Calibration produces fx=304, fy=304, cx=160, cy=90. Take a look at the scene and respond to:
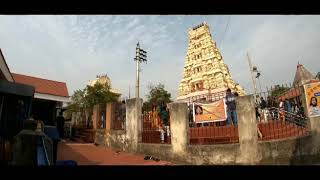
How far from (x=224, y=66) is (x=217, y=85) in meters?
5.00

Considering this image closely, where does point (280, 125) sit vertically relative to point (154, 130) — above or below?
above

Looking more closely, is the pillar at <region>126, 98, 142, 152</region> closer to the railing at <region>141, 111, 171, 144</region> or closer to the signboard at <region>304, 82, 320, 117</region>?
the railing at <region>141, 111, 171, 144</region>

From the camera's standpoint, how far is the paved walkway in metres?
11.8

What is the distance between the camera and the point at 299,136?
A: 391 inches

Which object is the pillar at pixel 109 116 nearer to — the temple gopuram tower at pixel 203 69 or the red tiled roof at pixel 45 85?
the red tiled roof at pixel 45 85

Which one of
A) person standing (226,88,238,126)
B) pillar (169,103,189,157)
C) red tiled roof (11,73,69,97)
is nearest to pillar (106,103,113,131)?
red tiled roof (11,73,69,97)

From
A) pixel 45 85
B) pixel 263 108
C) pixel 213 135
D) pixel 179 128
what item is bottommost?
pixel 213 135

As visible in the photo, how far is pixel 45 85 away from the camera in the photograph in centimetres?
2041

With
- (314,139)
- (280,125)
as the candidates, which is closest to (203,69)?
(280,125)

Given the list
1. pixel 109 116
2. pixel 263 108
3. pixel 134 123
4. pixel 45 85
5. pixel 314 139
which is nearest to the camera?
pixel 314 139

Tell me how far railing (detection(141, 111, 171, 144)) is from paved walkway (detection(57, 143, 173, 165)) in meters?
0.90

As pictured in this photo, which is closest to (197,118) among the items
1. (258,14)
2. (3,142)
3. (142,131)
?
(142,131)

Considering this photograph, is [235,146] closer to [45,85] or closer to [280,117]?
[280,117]

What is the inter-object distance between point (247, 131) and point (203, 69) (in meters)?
41.4
